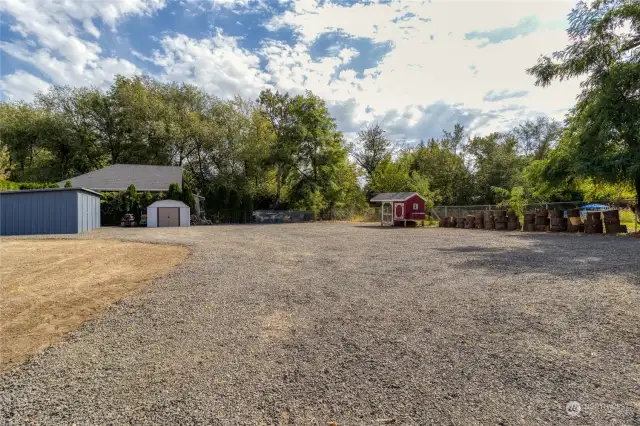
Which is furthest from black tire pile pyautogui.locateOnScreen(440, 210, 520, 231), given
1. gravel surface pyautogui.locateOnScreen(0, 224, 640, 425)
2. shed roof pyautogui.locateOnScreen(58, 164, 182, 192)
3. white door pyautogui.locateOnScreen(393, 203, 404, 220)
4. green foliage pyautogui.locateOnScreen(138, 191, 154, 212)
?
green foliage pyautogui.locateOnScreen(138, 191, 154, 212)

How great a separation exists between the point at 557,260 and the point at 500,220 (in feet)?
34.7

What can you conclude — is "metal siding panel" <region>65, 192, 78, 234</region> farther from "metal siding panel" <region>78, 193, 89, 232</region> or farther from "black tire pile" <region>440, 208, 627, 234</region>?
"black tire pile" <region>440, 208, 627, 234</region>

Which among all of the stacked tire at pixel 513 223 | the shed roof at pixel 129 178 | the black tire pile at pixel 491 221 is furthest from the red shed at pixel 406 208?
the shed roof at pixel 129 178

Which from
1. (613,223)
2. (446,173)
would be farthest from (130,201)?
(446,173)

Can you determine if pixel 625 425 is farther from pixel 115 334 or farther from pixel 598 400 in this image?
pixel 115 334

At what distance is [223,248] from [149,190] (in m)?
16.3

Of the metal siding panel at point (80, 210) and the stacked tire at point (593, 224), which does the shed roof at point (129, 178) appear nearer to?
the metal siding panel at point (80, 210)

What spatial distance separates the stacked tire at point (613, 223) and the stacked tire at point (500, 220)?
4.07m

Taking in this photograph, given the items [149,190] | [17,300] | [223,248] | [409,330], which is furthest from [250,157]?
[409,330]

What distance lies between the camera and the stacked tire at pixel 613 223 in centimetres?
1266

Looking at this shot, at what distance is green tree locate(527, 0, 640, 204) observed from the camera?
488 inches

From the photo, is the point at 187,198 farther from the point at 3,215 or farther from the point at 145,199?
the point at 3,215

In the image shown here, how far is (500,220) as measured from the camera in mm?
16625

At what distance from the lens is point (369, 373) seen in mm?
Answer: 2525
